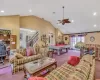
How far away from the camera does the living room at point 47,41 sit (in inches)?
114

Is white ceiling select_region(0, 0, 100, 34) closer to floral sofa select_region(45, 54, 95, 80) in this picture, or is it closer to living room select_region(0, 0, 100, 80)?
living room select_region(0, 0, 100, 80)

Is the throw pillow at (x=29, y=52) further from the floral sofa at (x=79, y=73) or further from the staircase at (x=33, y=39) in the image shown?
the staircase at (x=33, y=39)

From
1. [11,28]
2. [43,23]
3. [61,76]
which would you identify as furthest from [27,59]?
[43,23]

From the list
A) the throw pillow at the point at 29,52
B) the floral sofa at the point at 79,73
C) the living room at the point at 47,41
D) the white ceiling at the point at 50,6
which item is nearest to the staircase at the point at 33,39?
the living room at the point at 47,41

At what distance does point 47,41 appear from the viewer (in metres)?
10.5

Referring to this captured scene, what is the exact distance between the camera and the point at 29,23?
845 cm

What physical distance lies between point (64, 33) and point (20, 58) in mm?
10239

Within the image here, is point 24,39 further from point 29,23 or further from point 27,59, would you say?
point 27,59

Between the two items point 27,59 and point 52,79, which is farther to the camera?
point 27,59

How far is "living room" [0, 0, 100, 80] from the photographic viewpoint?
2906 millimetres

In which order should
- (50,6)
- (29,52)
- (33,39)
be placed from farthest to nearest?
(33,39), (50,6), (29,52)

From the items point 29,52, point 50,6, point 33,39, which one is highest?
point 50,6

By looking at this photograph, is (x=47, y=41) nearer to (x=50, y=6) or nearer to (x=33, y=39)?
(x=33, y=39)

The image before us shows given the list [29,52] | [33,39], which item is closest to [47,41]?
[33,39]
